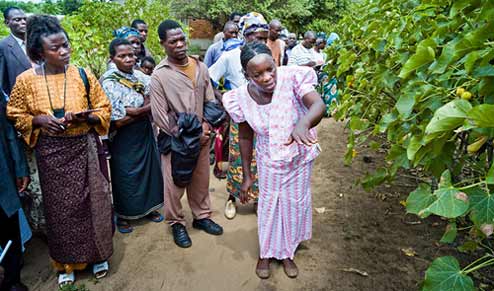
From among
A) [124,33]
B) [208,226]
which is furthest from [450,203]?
[124,33]

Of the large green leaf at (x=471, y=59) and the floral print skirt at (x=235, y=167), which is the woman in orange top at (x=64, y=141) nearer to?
the floral print skirt at (x=235, y=167)

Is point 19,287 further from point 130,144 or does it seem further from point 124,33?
point 124,33

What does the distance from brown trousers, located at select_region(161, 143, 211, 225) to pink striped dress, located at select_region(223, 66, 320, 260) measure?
2.52 ft

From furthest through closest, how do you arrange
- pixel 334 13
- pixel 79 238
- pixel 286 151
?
1. pixel 334 13
2. pixel 79 238
3. pixel 286 151

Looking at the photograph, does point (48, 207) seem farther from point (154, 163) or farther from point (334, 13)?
point (334, 13)

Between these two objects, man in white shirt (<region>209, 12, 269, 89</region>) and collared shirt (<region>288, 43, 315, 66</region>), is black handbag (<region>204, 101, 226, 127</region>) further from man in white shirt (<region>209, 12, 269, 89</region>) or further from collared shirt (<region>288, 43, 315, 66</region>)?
collared shirt (<region>288, 43, 315, 66</region>)

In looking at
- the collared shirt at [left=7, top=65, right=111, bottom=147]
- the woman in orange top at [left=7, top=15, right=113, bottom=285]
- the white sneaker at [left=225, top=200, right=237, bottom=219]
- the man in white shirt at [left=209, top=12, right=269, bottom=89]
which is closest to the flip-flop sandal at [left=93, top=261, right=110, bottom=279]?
the woman in orange top at [left=7, top=15, right=113, bottom=285]

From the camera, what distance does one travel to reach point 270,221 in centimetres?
257

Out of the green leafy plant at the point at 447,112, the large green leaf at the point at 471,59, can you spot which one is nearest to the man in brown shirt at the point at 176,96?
the green leafy plant at the point at 447,112

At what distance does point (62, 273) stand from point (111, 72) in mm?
1650

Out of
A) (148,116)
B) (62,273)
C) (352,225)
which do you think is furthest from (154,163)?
(352,225)

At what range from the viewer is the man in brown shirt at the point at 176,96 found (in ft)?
9.06

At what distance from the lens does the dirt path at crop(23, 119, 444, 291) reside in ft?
8.70

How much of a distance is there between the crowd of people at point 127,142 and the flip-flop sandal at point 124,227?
0.67 ft
